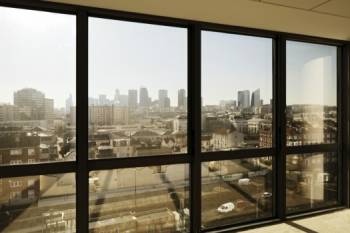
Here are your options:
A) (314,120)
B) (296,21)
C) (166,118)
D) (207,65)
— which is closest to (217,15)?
(207,65)

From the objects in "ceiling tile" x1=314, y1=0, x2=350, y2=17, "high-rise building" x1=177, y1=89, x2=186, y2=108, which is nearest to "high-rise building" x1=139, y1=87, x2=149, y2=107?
"high-rise building" x1=177, y1=89, x2=186, y2=108

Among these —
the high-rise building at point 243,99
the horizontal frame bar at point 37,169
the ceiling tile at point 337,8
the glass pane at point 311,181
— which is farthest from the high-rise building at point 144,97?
the glass pane at point 311,181

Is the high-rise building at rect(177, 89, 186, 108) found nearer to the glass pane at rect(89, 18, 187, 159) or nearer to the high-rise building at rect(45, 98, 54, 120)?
the glass pane at rect(89, 18, 187, 159)

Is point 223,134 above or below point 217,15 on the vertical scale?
below

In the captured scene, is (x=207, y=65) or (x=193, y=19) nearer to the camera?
(x=193, y=19)

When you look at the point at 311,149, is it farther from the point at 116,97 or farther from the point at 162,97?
the point at 116,97

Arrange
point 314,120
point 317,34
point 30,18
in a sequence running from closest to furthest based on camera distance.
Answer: point 30,18, point 317,34, point 314,120

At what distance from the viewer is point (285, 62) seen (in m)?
3.32

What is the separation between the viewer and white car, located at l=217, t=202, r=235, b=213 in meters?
3.06

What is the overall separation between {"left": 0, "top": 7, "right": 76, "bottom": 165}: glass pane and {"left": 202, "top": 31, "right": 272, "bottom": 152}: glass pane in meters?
1.39

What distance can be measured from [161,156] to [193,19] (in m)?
1.44

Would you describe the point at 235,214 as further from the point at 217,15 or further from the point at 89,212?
the point at 217,15

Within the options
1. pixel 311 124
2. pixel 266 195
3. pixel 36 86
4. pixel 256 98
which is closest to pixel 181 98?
pixel 256 98

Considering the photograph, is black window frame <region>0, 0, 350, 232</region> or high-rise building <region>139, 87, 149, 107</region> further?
high-rise building <region>139, 87, 149, 107</region>
